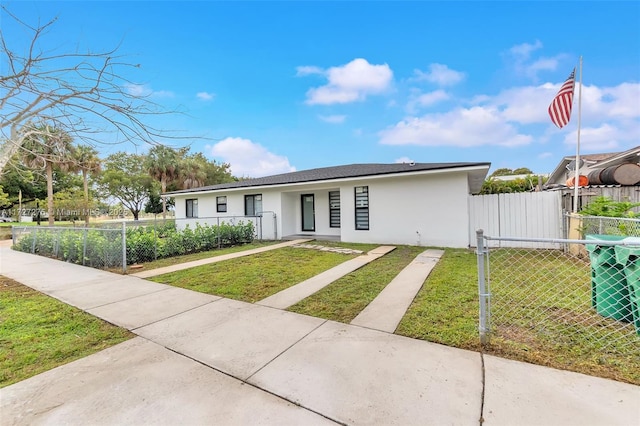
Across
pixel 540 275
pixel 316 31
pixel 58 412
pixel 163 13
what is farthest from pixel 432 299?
pixel 316 31

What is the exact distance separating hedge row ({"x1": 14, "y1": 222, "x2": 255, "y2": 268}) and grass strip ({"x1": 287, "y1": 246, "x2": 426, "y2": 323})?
5.72 meters

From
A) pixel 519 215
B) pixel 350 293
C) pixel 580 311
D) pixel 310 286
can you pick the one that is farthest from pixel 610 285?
pixel 519 215

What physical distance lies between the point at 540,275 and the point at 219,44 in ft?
27.9

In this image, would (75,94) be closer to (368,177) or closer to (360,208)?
(368,177)

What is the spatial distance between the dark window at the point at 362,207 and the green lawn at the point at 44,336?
335 inches

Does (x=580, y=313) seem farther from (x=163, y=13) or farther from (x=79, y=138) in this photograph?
(x=163, y=13)

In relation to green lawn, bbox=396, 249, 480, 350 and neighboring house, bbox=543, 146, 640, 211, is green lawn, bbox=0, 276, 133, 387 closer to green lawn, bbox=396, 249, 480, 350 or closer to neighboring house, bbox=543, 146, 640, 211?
green lawn, bbox=396, 249, 480, 350

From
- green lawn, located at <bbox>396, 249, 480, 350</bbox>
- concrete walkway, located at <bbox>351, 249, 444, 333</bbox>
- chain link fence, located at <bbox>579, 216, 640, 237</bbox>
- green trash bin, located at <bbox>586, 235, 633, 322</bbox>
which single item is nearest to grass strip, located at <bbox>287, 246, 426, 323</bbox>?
concrete walkway, located at <bbox>351, 249, 444, 333</bbox>

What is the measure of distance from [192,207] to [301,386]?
55.5 ft

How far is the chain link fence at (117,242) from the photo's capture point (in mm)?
7109

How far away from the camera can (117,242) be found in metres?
7.02

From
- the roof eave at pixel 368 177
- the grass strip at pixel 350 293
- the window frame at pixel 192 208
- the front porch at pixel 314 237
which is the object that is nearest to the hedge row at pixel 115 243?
the front porch at pixel 314 237

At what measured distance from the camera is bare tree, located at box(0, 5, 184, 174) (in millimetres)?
2908

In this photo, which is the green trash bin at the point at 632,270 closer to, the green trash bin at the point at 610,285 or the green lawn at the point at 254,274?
the green trash bin at the point at 610,285
